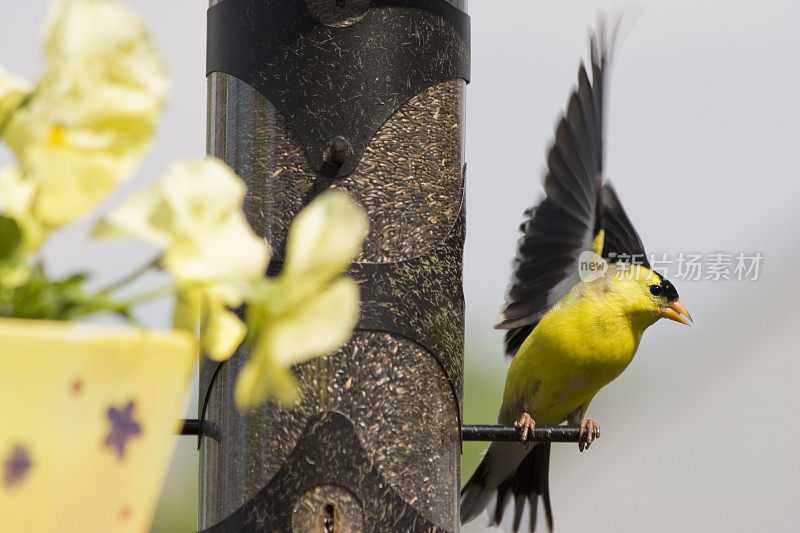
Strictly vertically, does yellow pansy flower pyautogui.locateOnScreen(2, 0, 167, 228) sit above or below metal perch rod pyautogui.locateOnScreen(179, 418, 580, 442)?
above

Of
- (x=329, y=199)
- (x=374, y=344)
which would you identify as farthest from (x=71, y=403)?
(x=374, y=344)

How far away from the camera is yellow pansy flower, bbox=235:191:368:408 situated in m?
0.46

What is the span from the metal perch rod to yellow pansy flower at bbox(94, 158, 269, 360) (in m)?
1.71

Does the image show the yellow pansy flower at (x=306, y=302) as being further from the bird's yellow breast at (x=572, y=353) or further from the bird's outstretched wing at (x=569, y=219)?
the bird's yellow breast at (x=572, y=353)

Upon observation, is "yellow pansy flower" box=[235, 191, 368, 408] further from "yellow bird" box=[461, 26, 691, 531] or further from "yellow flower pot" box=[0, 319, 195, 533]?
"yellow bird" box=[461, 26, 691, 531]

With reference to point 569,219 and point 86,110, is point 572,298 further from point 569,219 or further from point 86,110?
point 86,110

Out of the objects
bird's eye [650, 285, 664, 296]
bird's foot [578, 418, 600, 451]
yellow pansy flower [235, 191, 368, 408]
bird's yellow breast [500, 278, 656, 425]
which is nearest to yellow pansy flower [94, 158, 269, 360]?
yellow pansy flower [235, 191, 368, 408]

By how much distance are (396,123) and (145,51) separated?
1706mm

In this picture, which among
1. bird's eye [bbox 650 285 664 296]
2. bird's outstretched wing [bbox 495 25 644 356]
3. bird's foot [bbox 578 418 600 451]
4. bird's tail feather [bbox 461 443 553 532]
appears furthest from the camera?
bird's tail feather [bbox 461 443 553 532]

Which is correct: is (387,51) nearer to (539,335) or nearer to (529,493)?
(539,335)

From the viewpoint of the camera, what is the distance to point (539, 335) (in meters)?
3.29

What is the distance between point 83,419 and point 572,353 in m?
2.87

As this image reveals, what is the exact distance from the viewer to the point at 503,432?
2549mm

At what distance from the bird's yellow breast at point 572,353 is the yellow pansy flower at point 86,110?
2.83m
